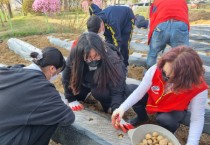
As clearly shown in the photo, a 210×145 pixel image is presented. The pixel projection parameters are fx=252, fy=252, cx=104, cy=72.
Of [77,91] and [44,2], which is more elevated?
[44,2]

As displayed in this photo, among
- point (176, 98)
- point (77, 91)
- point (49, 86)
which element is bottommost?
point (77, 91)

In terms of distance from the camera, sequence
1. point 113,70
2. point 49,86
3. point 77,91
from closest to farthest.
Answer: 1. point 49,86
2. point 113,70
3. point 77,91

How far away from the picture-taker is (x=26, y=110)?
5.41 feet

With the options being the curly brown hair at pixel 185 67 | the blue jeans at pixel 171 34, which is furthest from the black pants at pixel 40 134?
the blue jeans at pixel 171 34

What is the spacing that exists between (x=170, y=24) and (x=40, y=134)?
6.20 ft

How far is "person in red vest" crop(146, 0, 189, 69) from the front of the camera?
2883mm

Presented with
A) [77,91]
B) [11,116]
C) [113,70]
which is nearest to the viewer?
[11,116]

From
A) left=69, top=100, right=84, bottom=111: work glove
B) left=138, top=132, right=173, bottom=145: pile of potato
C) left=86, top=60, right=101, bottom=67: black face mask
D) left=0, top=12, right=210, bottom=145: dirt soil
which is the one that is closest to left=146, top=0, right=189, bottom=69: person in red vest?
left=0, top=12, right=210, bottom=145: dirt soil

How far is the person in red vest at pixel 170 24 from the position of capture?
2883 mm

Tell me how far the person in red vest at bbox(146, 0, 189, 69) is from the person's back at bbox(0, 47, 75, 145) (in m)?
1.66

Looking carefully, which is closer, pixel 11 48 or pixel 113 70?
pixel 113 70

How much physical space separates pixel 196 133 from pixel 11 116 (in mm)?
1263

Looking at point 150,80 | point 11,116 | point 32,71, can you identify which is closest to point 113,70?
point 150,80

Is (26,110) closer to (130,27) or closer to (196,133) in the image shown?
(196,133)
